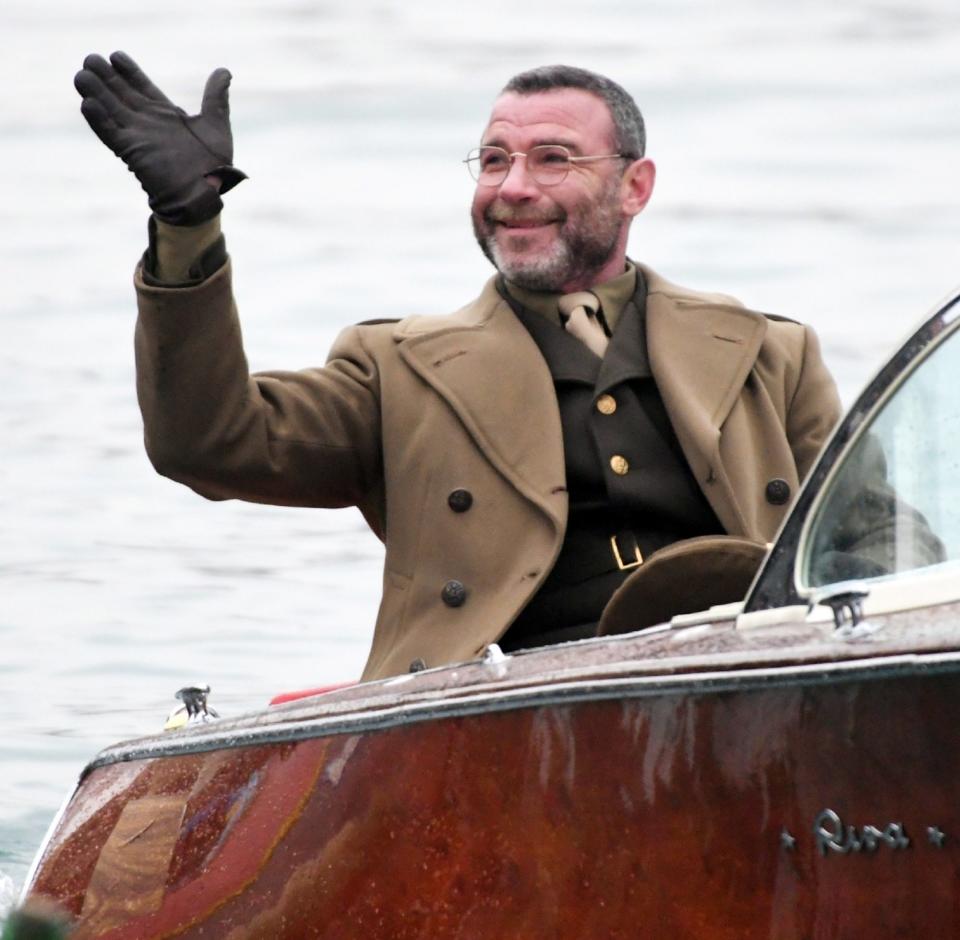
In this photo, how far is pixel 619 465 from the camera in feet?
12.7

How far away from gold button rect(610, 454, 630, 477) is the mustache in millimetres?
481

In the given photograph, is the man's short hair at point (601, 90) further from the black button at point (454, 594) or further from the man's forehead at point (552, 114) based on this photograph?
the black button at point (454, 594)

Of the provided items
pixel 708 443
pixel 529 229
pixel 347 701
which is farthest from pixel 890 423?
pixel 529 229

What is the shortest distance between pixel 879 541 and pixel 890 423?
0.13 m

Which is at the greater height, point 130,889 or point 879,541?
point 879,541

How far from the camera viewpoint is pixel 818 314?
28.1 feet

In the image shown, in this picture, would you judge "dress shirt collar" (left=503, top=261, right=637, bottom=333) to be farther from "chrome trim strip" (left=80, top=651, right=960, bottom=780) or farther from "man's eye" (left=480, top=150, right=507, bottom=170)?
"chrome trim strip" (left=80, top=651, right=960, bottom=780)

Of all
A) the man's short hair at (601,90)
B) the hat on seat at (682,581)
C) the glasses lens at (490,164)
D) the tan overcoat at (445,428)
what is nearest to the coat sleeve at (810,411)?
the tan overcoat at (445,428)

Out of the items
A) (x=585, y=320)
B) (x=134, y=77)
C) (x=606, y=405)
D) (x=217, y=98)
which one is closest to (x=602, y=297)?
(x=585, y=320)

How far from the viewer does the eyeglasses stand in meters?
4.18

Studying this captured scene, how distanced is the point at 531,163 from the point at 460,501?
0.64m

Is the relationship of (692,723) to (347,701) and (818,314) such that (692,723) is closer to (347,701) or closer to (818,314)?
(347,701)

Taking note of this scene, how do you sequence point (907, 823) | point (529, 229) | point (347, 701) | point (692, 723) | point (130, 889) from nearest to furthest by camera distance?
point (907, 823) < point (692, 723) < point (347, 701) < point (130, 889) < point (529, 229)

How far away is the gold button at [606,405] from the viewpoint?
12.9ft
